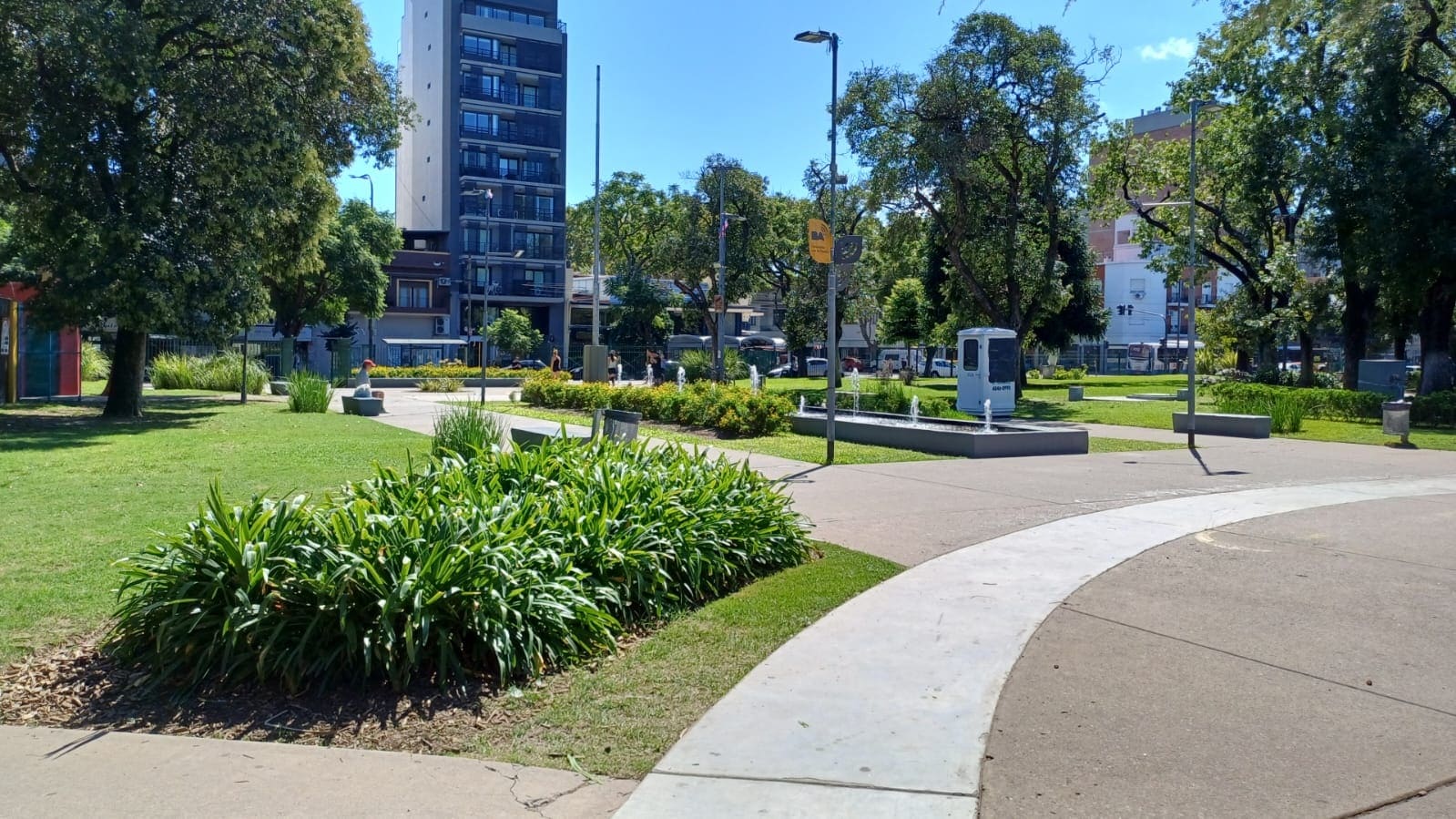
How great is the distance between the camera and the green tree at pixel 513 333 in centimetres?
6531

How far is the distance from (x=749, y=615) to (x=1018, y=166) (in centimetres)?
3201

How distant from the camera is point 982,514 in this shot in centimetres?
1075

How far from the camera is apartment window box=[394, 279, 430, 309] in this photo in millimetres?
66938

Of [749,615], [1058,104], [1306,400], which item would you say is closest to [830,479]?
[749,615]

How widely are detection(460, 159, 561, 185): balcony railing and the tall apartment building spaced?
8cm

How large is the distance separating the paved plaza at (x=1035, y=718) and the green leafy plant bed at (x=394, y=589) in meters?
0.70

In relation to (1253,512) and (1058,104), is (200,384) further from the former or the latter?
(1253,512)

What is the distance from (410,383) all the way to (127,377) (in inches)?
796

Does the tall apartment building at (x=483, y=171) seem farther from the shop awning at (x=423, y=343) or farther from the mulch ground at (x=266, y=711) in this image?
the mulch ground at (x=266, y=711)

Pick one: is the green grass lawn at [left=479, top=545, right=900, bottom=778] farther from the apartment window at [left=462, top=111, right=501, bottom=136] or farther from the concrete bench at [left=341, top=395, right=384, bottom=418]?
the apartment window at [left=462, top=111, right=501, bottom=136]

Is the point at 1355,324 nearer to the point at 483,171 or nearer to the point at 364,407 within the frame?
the point at 364,407

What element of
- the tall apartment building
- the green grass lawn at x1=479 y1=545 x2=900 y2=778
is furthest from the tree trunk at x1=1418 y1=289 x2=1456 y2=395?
the tall apartment building

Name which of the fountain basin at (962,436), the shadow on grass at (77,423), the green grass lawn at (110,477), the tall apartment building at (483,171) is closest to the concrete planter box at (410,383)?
the shadow on grass at (77,423)

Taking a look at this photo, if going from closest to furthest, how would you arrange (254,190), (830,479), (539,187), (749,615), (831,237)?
(749,615) < (830,479) < (831,237) < (254,190) < (539,187)
